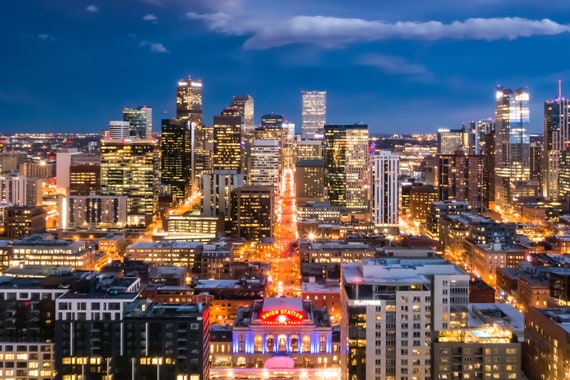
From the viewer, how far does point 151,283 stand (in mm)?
65500

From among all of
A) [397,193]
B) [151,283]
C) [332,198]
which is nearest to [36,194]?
[332,198]

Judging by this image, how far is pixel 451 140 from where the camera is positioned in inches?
7721

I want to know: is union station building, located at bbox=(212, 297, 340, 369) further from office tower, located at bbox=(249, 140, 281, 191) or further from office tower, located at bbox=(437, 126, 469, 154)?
office tower, located at bbox=(437, 126, 469, 154)

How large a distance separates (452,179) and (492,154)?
3258cm

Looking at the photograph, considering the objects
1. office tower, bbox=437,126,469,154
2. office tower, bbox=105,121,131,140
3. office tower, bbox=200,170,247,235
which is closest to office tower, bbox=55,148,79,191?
office tower, bbox=105,121,131,140

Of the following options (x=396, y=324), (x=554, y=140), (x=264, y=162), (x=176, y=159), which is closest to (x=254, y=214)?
(x=264, y=162)

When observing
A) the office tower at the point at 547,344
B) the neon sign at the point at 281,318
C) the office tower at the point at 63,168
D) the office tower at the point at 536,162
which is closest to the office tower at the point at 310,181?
the office tower at the point at 63,168

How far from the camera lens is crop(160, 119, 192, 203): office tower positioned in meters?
156

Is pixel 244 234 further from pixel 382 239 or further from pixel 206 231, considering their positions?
pixel 382 239

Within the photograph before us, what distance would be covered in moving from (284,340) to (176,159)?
110 metres

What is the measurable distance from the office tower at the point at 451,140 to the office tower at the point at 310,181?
2249 inches

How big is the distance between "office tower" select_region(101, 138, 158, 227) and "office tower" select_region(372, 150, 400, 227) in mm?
36653

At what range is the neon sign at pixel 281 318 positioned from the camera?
5128cm

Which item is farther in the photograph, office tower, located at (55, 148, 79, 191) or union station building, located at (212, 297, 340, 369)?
office tower, located at (55, 148, 79, 191)
